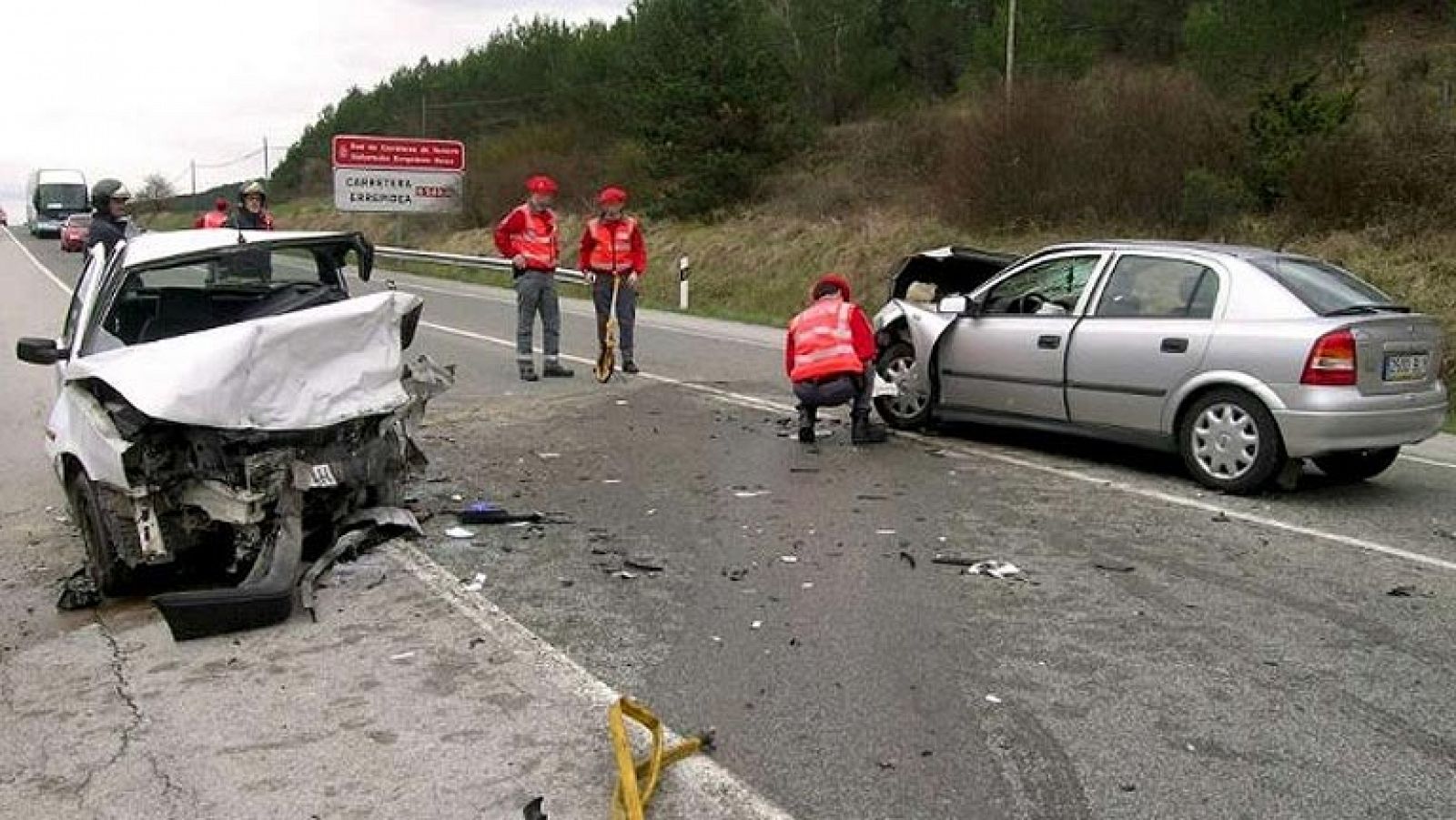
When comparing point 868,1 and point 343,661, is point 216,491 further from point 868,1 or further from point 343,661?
point 868,1

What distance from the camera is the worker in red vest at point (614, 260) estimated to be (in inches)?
494

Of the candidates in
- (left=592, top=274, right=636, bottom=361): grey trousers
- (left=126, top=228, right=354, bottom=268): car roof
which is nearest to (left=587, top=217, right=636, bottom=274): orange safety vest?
(left=592, top=274, right=636, bottom=361): grey trousers

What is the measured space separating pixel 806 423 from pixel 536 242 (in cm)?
430

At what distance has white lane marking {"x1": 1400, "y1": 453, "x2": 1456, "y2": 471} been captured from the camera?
8.60 meters

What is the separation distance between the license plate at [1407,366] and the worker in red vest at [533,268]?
24.9 feet

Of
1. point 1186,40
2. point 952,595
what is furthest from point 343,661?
point 1186,40

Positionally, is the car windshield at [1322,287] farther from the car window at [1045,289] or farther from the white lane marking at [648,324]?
the white lane marking at [648,324]

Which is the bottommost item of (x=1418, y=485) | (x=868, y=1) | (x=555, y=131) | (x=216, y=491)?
(x=1418, y=485)

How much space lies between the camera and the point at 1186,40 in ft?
92.2

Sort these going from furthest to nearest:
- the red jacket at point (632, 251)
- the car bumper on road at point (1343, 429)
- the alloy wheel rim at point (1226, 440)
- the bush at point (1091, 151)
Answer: the bush at point (1091, 151), the red jacket at point (632, 251), the alloy wheel rim at point (1226, 440), the car bumper on road at point (1343, 429)

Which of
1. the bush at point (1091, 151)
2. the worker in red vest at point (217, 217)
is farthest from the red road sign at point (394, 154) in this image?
the worker in red vest at point (217, 217)

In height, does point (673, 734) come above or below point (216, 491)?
below

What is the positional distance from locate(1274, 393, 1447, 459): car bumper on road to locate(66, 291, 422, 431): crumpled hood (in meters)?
4.84

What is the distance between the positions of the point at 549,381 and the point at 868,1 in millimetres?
32672
